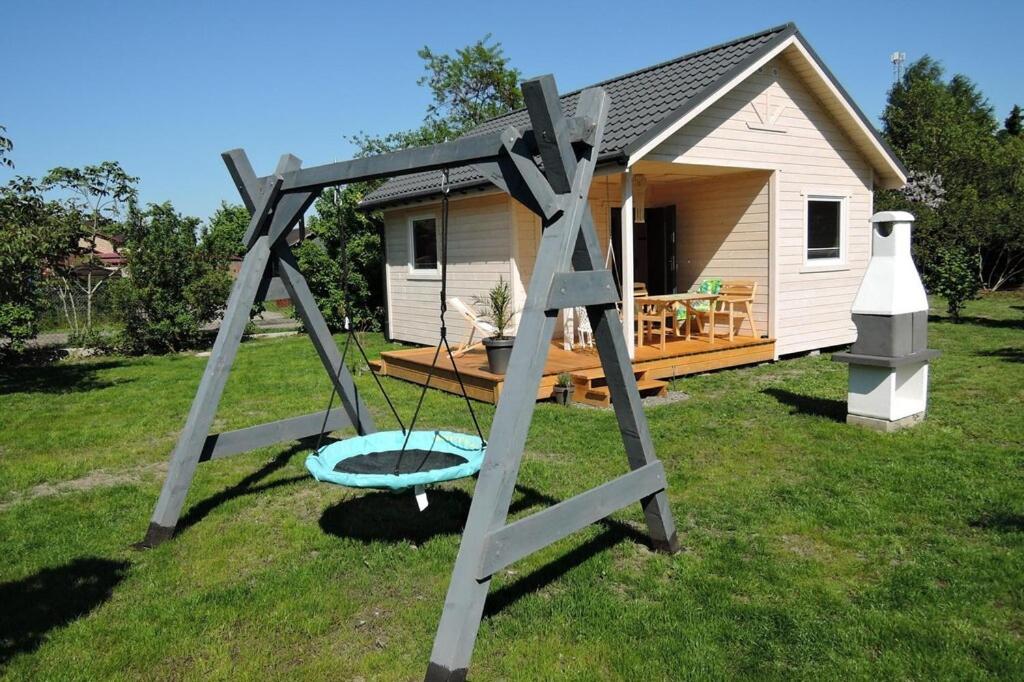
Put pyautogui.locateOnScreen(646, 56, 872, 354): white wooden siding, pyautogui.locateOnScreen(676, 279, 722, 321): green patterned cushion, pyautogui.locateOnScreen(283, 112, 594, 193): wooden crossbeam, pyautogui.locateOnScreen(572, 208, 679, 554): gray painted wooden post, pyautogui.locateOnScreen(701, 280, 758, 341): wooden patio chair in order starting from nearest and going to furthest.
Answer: pyautogui.locateOnScreen(283, 112, 594, 193): wooden crossbeam < pyautogui.locateOnScreen(572, 208, 679, 554): gray painted wooden post < pyautogui.locateOnScreen(646, 56, 872, 354): white wooden siding < pyautogui.locateOnScreen(701, 280, 758, 341): wooden patio chair < pyautogui.locateOnScreen(676, 279, 722, 321): green patterned cushion

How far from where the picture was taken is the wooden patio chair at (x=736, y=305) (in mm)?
10473

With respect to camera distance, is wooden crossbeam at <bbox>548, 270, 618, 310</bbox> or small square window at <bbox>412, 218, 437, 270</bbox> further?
small square window at <bbox>412, 218, 437, 270</bbox>

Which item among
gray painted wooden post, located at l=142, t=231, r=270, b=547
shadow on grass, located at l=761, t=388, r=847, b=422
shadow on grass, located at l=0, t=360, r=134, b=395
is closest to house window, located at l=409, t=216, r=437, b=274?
shadow on grass, located at l=0, t=360, r=134, b=395

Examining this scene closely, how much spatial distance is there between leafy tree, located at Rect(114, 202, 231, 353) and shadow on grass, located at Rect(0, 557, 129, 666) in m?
11.1

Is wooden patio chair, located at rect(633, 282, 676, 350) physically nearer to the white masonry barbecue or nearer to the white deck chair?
the white deck chair

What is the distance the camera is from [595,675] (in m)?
2.88

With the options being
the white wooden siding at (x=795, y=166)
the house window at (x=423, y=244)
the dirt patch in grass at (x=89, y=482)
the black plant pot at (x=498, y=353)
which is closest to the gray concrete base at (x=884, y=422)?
the black plant pot at (x=498, y=353)

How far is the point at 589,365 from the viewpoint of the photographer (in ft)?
28.5

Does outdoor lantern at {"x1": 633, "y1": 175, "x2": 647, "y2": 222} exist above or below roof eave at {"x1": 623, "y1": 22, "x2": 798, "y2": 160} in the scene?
below

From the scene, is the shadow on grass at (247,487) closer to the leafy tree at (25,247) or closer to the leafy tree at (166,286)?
the leafy tree at (25,247)

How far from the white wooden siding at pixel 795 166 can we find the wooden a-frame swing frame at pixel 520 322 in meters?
5.61

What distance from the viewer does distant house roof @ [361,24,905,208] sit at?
8688mm

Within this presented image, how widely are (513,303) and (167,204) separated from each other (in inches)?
331

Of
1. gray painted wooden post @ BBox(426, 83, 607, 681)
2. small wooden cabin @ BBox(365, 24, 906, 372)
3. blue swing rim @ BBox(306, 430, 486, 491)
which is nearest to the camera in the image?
gray painted wooden post @ BBox(426, 83, 607, 681)
